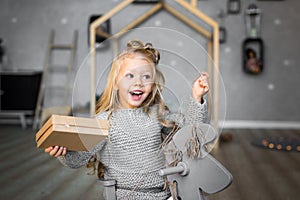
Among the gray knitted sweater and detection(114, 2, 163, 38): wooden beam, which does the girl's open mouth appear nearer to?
the gray knitted sweater

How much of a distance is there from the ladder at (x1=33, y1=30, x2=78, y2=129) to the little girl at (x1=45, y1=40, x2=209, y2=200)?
355cm

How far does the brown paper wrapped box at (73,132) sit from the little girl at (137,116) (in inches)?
1.1

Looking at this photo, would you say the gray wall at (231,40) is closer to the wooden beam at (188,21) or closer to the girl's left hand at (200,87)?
the wooden beam at (188,21)

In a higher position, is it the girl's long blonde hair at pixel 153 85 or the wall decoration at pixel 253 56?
the wall decoration at pixel 253 56

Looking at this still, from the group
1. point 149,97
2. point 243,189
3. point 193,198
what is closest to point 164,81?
point 149,97

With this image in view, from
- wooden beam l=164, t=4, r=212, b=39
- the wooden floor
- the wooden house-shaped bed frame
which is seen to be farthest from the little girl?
wooden beam l=164, t=4, r=212, b=39

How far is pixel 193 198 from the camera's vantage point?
118 centimetres

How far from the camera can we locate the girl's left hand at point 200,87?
1.16m

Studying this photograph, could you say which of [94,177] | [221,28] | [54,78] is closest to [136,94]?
[94,177]

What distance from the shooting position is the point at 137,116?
3.99 ft

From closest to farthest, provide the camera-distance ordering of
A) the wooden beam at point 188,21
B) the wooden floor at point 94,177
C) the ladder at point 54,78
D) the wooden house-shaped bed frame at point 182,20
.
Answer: the wooden floor at point 94,177 < the wooden house-shaped bed frame at point 182,20 < the wooden beam at point 188,21 < the ladder at point 54,78

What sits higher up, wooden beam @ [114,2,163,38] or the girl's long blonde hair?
wooden beam @ [114,2,163,38]

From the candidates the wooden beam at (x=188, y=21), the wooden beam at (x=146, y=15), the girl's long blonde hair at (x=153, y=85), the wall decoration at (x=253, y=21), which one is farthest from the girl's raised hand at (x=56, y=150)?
the wall decoration at (x=253, y=21)

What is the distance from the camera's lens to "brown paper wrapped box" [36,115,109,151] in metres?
1.12
